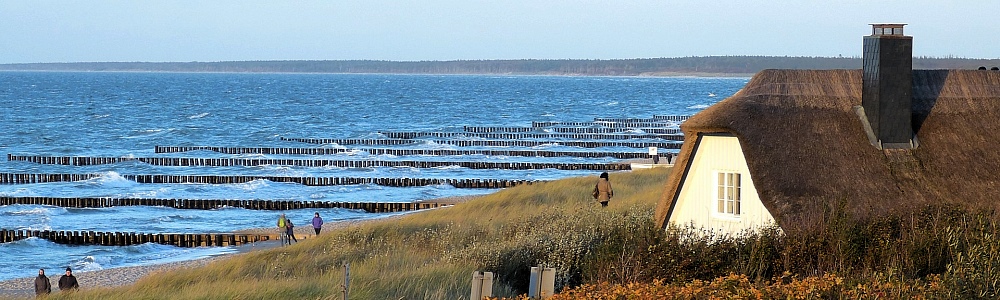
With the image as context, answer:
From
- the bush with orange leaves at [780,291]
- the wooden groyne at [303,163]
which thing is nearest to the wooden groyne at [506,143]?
the wooden groyne at [303,163]

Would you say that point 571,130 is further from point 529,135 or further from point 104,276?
point 104,276

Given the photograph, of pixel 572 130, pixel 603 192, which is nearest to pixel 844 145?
pixel 603 192

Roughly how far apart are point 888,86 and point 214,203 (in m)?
25.8

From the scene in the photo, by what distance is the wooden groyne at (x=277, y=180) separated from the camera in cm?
4625

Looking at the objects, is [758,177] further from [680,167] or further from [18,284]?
[18,284]

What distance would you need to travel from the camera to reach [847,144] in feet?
60.9

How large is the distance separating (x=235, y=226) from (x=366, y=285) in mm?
19324

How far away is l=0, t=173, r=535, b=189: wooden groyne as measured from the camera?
46.2 metres

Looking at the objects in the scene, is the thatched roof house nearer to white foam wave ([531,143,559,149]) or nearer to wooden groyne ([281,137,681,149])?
wooden groyne ([281,137,681,149])

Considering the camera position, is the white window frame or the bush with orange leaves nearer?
the bush with orange leaves

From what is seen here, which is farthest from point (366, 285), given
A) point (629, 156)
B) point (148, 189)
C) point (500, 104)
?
point (500, 104)

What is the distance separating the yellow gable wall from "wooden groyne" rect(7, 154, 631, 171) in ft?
104

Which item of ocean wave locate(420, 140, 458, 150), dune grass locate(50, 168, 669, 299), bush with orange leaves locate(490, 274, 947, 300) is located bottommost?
ocean wave locate(420, 140, 458, 150)

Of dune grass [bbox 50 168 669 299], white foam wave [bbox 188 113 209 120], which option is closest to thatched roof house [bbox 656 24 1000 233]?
dune grass [bbox 50 168 669 299]
